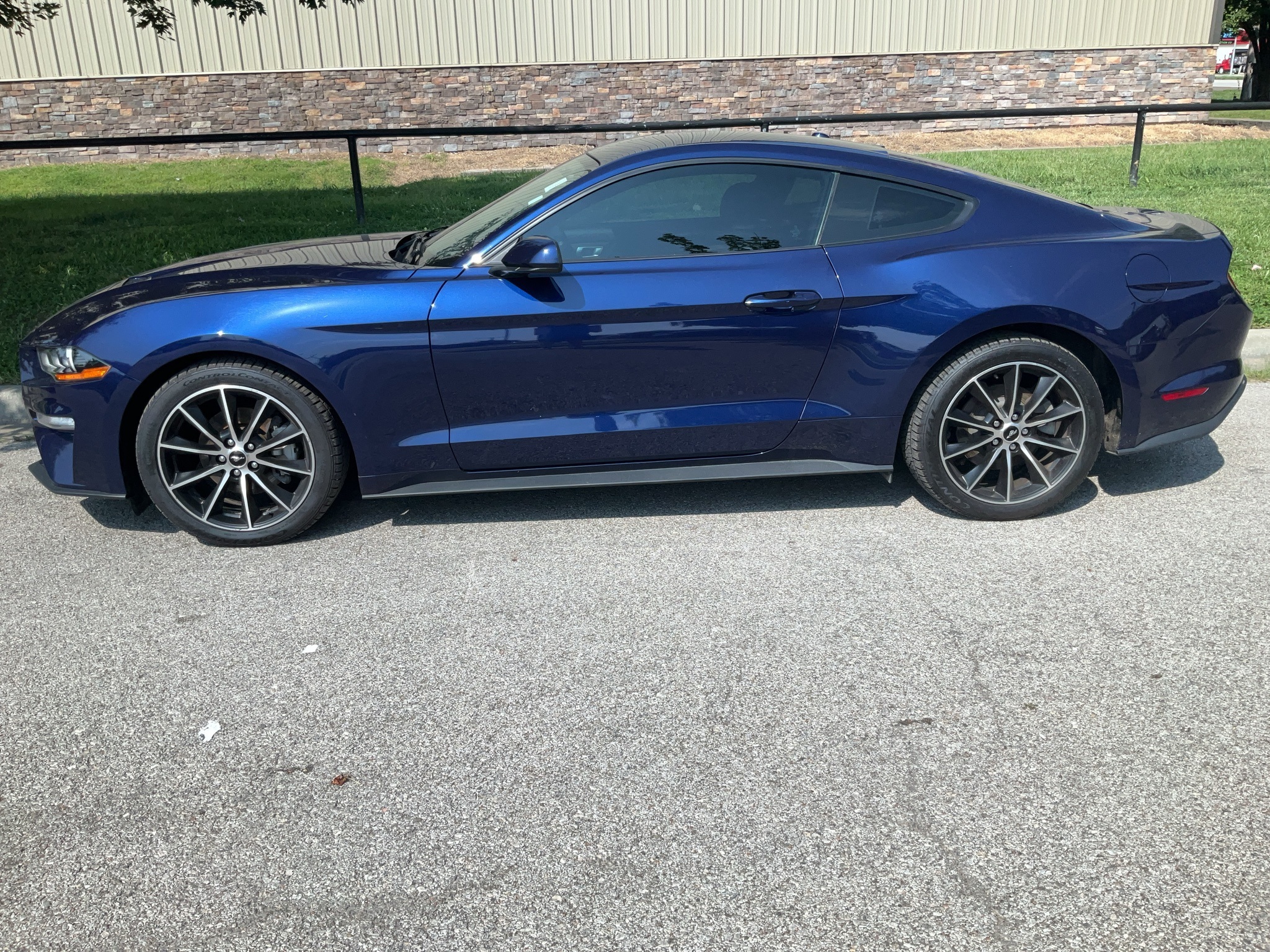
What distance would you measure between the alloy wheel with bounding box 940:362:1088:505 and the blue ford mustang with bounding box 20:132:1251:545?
1cm

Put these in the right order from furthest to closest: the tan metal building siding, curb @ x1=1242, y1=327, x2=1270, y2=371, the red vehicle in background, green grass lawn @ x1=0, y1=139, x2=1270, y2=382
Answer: the red vehicle in background, the tan metal building siding, green grass lawn @ x1=0, y1=139, x2=1270, y2=382, curb @ x1=1242, y1=327, x2=1270, y2=371

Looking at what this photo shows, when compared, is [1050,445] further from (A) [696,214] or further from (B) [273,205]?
(B) [273,205]

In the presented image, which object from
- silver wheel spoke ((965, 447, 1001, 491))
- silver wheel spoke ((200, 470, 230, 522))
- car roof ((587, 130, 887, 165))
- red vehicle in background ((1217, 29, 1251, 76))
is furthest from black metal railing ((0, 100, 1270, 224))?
red vehicle in background ((1217, 29, 1251, 76))

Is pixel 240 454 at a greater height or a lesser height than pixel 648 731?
greater

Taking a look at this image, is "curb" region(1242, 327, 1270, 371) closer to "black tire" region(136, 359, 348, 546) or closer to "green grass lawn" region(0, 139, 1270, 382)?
"green grass lawn" region(0, 139, 1270, 382)

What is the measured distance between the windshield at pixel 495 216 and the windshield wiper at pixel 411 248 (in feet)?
0.15

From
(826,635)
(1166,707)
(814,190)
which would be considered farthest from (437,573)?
(1166,707)

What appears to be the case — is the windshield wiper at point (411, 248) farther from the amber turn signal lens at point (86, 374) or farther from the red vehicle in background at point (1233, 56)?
the red vehicle in background at point (1233, 56)

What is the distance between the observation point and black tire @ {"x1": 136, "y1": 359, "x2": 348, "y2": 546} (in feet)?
13.7

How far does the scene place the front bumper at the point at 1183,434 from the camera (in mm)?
4457

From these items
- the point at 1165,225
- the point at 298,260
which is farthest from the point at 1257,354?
the point at 298,260

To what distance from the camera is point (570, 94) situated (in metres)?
19.9

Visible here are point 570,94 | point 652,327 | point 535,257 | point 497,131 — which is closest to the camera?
point 535,257

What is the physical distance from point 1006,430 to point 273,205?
373 inches
